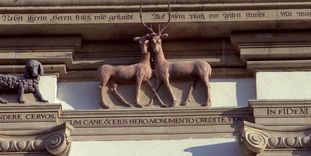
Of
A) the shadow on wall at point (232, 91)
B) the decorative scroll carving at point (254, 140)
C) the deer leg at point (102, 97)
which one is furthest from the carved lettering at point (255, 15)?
the deer leg at point (102, 97)

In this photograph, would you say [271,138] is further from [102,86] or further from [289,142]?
[102,86]

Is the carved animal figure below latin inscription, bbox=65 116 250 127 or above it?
above

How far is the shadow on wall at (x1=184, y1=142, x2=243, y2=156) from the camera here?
43.4 ft

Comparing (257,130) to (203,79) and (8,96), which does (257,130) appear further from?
(8,96)

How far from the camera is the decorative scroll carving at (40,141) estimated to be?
13047 mm

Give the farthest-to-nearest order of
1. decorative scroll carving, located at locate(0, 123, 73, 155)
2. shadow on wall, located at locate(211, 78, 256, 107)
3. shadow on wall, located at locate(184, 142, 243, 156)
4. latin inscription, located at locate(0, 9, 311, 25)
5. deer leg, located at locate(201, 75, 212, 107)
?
latin inscription, located at locate(0, 9, 311, 25) < shadow on wall, located at locate(211, 78, 256, 107) < deer leg, located at locate(201, 75, 212, 107) < shadow on wall, located at locate(184, 142, 243, 156) < decorative scroll carving, located at locate(0, 123, 73, 155)

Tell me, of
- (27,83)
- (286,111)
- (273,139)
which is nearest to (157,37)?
(27,83)

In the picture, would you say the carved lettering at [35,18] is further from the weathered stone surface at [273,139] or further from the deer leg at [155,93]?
the weathered stone surface at [273,139]

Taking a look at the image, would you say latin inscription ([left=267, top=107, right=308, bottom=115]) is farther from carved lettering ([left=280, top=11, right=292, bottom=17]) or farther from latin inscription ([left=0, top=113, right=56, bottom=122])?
latin inscription ([left=0, top=113, right=56, bottom=122])

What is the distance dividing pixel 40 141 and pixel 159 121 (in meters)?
1.33

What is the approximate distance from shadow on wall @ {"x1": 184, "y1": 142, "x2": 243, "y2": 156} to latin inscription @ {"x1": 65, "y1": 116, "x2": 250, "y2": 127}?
0.90 ft

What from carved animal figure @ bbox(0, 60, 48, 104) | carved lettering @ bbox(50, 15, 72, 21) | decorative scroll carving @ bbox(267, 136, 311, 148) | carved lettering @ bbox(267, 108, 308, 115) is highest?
carved lettering @ bbox(50, 15, 72, 21)

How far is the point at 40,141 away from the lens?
43.1 ft

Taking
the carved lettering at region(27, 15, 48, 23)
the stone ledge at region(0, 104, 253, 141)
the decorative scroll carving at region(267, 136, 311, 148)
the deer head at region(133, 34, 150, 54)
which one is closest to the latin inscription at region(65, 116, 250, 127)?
the stone ledge at region(0, 104, 253, 141)
